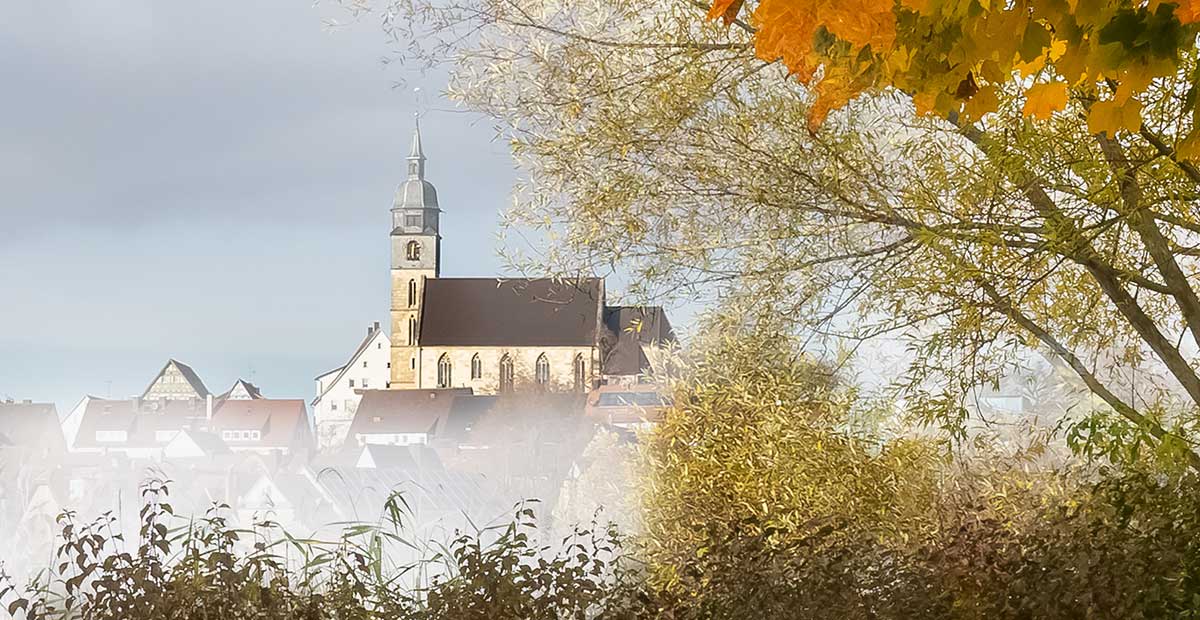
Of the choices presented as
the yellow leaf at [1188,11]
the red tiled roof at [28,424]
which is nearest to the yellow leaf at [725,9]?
the yellow leaf at [1188,11]

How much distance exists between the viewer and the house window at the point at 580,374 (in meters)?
3.55

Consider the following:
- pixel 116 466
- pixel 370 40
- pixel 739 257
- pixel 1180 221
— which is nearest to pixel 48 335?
pixel 116 466

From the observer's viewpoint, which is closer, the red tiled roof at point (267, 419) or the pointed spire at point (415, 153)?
the red tiled roof at point (267, 419)

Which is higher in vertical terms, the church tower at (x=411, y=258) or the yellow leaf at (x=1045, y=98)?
the church tower at (x=411, y=258)

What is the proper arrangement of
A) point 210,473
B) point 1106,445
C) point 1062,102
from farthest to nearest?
point 210,473 < point 1106,445 < point 1062,102

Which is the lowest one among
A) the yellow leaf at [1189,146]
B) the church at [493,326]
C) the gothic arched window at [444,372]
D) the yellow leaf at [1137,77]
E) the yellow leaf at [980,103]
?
the yellow leaf at [1189,146]

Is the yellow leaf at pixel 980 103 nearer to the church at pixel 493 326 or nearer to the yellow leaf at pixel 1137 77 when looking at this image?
the yellow leaf at pixel 1137 77

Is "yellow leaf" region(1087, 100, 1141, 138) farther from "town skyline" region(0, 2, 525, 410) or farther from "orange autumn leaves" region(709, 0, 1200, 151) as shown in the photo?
"town skyline" region(0, 2, 525, 410)

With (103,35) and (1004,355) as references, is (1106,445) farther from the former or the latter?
(103,35)

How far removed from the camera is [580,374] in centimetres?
356

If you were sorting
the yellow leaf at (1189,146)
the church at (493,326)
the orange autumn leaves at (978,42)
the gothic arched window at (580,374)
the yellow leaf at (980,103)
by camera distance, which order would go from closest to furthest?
1. the orange autumn leaves at (978,42)
2. the yellow leaf at (1189,146)
3. the yellow leaf at (980,103)
4. the church at (493,326)
5. the gothic arched window at (580,374)

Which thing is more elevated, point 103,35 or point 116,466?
point 103,35

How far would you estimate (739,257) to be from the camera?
3.76 meters

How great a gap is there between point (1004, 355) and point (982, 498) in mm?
518
